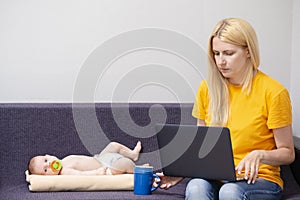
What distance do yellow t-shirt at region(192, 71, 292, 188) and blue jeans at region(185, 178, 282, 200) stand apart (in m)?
0.06

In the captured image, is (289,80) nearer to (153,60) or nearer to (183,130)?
(153,60)

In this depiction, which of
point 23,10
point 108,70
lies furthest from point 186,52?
point 23,10

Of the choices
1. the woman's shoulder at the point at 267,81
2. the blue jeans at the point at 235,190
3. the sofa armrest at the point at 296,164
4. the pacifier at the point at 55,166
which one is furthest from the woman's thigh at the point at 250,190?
the pacifier at the point at 55,166

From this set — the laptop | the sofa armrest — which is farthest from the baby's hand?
the sofa armrest

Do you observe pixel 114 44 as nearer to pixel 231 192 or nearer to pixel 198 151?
pixel 198 151

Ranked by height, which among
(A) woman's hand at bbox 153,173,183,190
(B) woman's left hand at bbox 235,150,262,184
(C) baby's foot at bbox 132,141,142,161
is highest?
(B) woman's left hand at bbox 235,150,262,184

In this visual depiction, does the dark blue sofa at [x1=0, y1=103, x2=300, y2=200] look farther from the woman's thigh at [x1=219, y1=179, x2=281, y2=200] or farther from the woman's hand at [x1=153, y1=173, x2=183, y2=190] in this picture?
the woman's thigh at [x1=219, y1=179, x2=281, y2=200]

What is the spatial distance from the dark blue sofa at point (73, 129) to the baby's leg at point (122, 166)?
0.46 ft

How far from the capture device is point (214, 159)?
2.08 metres

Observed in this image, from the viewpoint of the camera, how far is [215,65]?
231 centimetres

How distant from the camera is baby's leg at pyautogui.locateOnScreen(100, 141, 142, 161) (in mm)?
2613

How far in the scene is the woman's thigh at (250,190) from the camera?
80.4 inches

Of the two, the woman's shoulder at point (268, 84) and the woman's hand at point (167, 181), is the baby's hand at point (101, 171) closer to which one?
the woman's hand at point (167, 181)

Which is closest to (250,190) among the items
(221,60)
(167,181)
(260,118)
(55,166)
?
(260,118)
